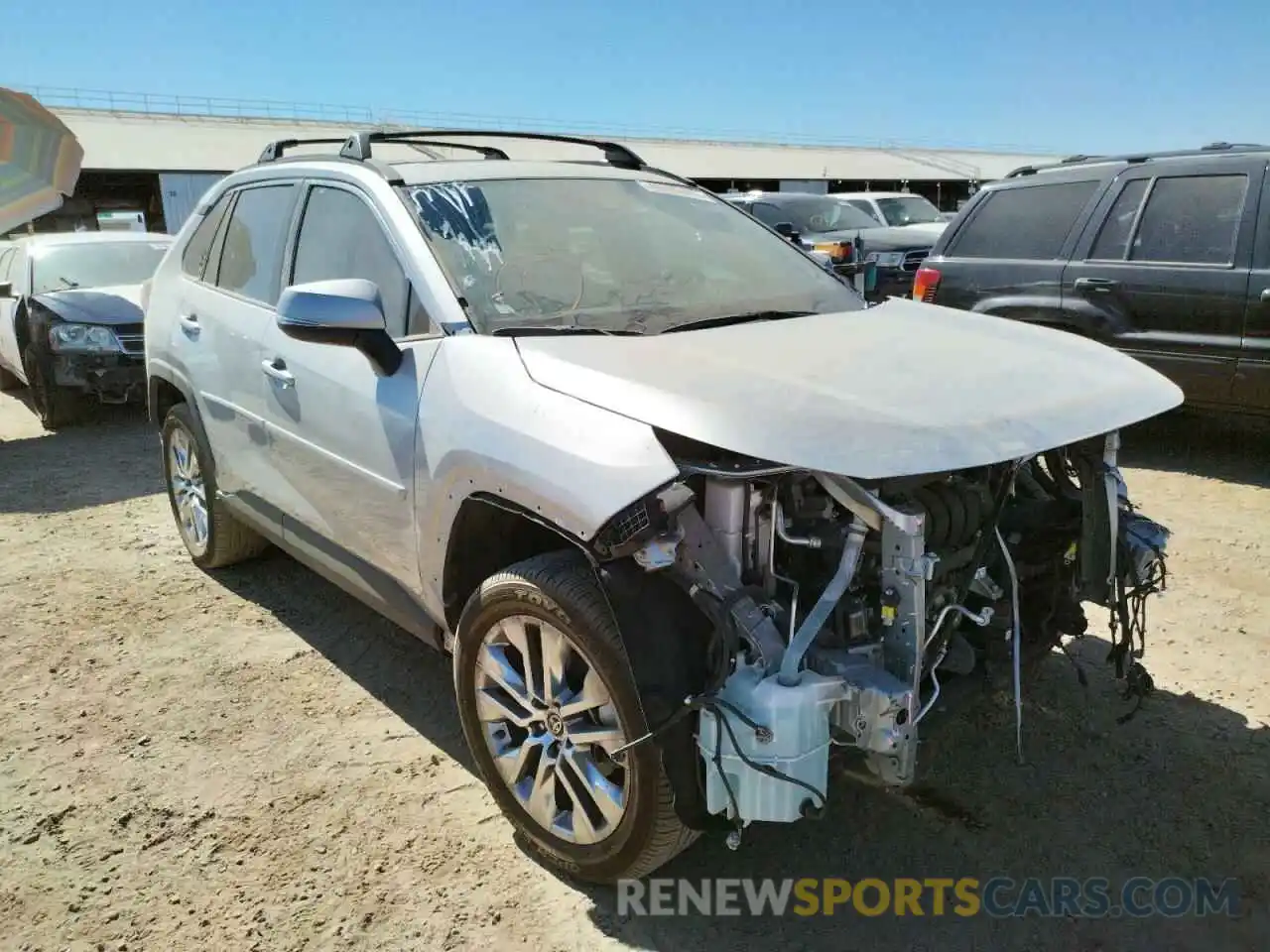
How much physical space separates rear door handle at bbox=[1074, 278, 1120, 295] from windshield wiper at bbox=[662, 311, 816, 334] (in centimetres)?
379

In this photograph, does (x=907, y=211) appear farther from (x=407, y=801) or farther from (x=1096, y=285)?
A: (x=407, y=801)

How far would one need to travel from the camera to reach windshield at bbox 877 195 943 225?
14711 millimetres

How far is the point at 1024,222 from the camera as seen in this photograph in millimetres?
6754

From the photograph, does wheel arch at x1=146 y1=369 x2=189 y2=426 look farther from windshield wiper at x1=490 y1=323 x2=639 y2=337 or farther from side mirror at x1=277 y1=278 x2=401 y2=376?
windshield wiper at x1=490 y1=323 x2=639 y2=337

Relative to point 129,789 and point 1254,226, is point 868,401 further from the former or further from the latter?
point 1254,226

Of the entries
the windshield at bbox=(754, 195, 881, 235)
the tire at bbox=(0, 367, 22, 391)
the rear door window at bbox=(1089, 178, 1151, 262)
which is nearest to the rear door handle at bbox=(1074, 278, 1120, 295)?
the rear door window at bbox=(1089, 178, 1151, 262)

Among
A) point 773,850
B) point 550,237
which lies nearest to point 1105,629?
point 773,850

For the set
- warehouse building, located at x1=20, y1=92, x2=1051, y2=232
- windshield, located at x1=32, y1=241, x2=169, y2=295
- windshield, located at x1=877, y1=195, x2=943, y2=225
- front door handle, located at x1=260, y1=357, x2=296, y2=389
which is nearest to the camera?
front door handle, located at x1=260, y1=357, x2=296, y2=389

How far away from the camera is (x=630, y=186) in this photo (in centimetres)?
372

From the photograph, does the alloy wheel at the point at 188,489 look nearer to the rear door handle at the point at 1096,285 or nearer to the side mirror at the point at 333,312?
the side mirror at the point at 333,312

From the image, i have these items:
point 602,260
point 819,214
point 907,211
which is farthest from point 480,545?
point 907,211

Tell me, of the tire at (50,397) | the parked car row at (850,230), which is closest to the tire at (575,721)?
the tire at (50,397)

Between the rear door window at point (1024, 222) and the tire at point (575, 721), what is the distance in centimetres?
534

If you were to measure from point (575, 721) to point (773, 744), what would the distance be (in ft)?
2.00
